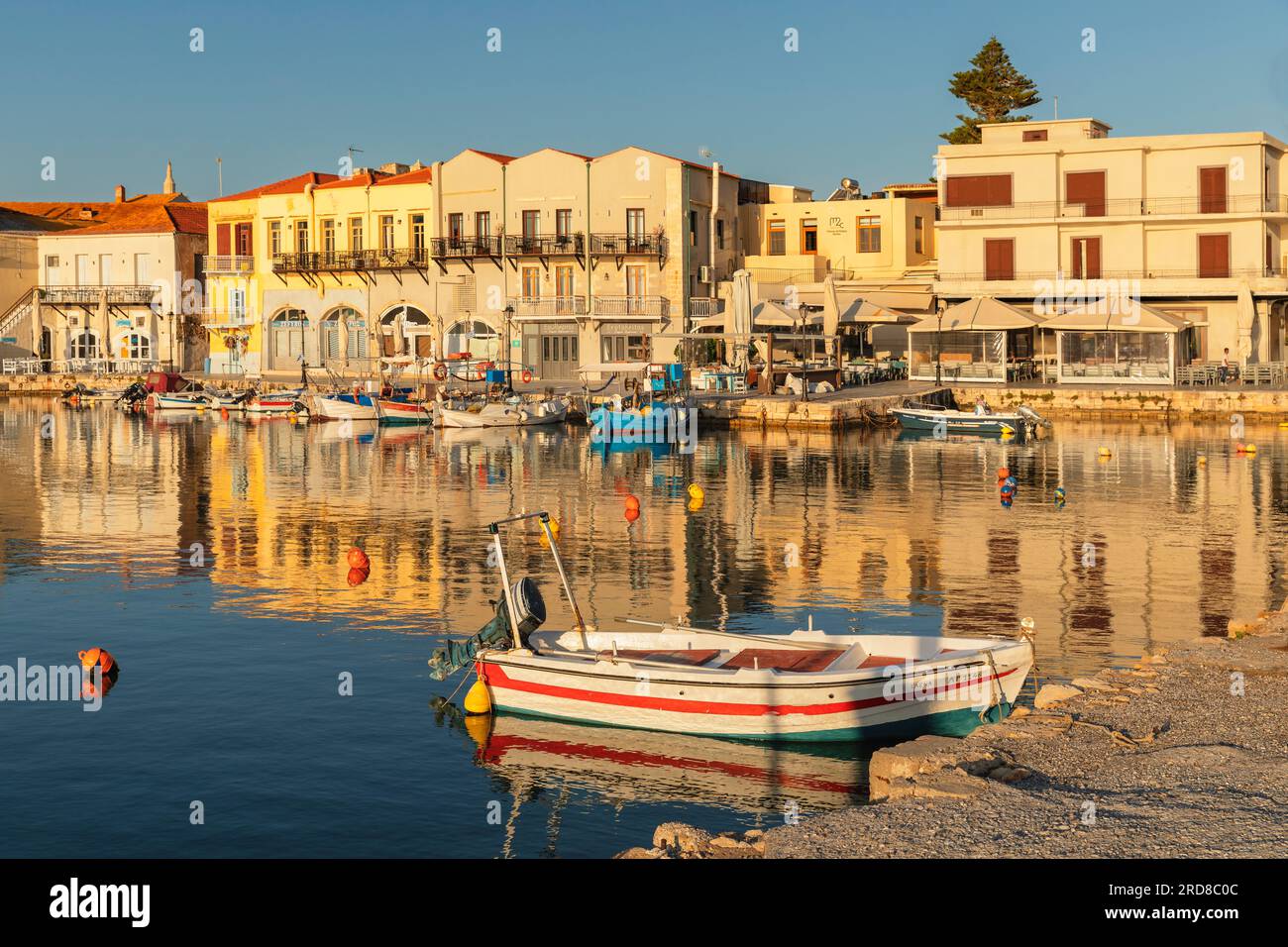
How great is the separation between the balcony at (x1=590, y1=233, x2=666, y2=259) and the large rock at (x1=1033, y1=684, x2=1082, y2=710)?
2006 inches

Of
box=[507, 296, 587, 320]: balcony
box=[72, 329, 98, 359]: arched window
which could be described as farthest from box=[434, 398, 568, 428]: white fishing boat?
box=[72, 329, 98, 359]: arched window

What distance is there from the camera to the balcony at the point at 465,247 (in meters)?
66.6

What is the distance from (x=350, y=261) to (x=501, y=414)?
Result: 68.1 feet

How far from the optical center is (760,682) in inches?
572

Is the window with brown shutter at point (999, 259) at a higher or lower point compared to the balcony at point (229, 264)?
lower

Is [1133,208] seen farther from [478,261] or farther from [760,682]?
[760,682]

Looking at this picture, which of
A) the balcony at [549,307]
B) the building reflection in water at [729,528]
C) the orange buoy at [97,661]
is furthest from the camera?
the balcony at [549,307]

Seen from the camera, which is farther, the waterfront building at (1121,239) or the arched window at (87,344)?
the arched window at (87,344)

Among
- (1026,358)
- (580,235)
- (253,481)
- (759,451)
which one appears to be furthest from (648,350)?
(253,481)

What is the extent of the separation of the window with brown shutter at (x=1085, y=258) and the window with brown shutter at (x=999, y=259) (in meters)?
2.33

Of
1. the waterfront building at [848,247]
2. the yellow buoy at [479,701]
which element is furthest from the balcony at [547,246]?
the yellow buoy at [479,701]

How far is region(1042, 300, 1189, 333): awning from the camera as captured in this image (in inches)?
2007

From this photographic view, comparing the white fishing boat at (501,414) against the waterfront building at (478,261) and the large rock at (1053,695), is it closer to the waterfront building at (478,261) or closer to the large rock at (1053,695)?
the waterfront building at (478,261)
